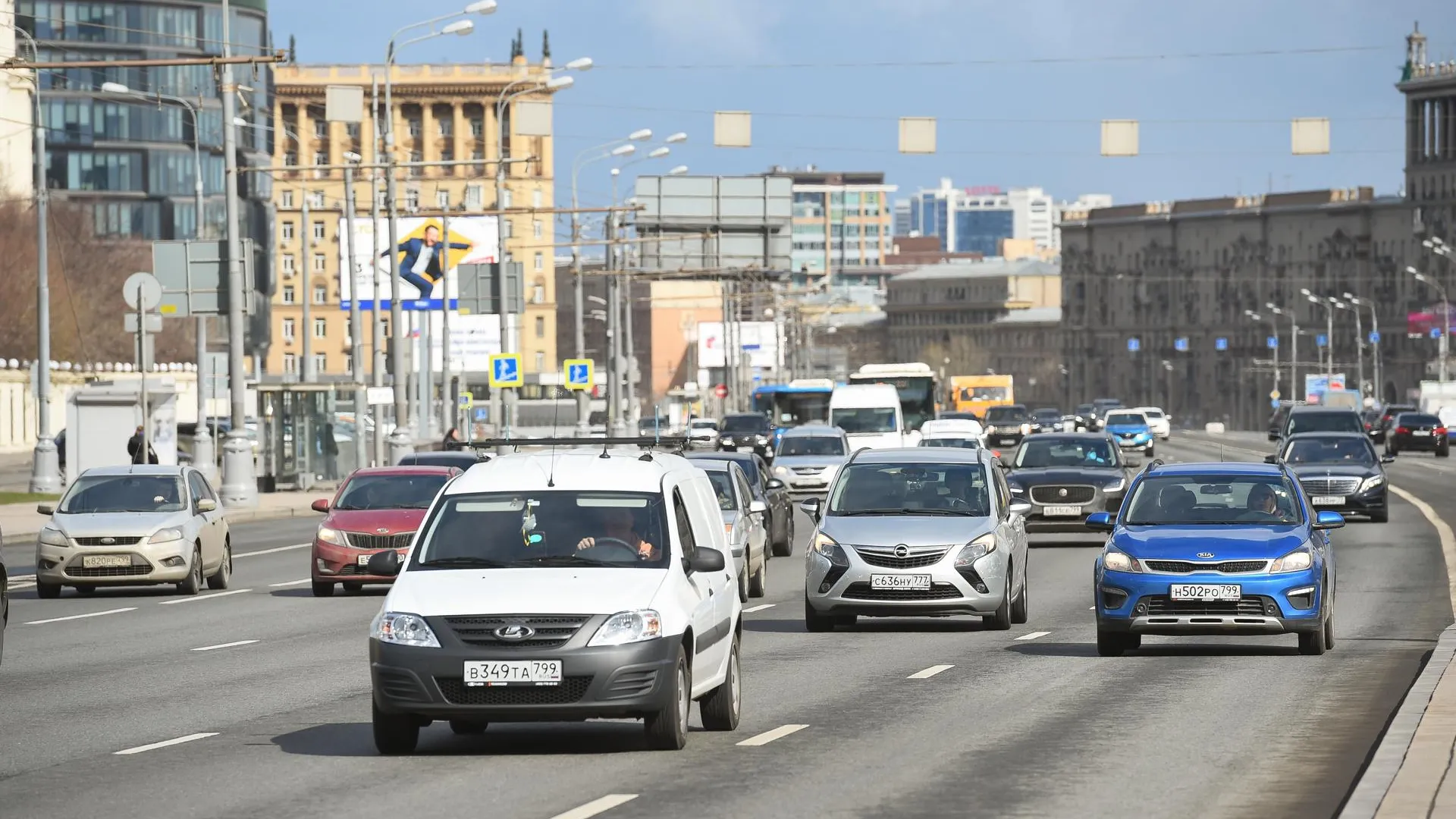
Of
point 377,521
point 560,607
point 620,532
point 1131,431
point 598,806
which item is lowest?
point 1131,431

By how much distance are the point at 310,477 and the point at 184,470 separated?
32.5 meters

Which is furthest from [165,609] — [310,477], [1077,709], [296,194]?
[296,194]

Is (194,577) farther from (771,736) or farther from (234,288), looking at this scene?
(234,288)

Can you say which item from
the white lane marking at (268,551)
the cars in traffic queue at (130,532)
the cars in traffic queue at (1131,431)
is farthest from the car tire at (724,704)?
the cars in traffic queue at (1131,431)

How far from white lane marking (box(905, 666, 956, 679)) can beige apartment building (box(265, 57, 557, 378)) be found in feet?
477

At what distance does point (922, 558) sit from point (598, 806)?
10.9m

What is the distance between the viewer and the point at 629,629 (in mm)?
12789

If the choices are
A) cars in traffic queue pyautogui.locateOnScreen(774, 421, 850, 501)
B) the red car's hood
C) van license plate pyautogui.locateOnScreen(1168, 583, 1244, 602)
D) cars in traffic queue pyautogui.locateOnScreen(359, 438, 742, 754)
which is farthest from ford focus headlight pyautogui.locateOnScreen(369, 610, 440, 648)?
cars in traffic queue pyautogui.locateOnScreen(774, 421, 850, 501)

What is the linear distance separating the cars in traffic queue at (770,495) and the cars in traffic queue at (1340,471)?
28.4 ft

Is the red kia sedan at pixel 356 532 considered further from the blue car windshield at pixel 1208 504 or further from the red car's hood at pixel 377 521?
the blue car windshield at pixel 1208 504

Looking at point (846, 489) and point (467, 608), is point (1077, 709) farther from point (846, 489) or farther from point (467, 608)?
point (846, 489)

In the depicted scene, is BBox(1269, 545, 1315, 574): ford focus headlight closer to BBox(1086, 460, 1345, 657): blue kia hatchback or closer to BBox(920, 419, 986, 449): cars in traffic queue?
BBox(1086, 460, 1345, 657): blue kia hatchback

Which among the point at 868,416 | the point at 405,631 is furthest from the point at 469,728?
the point at 868,416

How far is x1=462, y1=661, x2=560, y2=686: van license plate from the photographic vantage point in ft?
41.5
